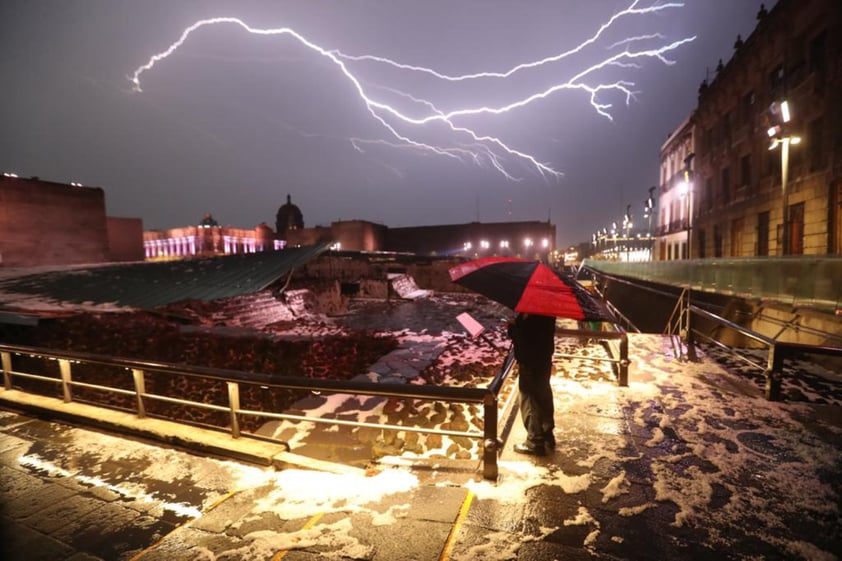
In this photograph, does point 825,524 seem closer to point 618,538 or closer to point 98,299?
point 618,538

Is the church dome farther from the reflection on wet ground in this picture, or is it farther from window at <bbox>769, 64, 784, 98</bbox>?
window at <bbox>769, 64, 784, 98</bbox>

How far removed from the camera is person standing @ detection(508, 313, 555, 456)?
3.67 metres

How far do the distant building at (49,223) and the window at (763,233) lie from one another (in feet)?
149

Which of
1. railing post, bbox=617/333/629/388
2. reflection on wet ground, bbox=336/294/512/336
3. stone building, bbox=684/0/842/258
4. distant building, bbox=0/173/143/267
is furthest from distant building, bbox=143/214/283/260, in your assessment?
railing post, bbox=617/333/629/388

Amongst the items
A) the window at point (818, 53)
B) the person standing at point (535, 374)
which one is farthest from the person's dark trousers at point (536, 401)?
the window at point (818, 53)

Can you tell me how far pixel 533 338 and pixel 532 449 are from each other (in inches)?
50.5

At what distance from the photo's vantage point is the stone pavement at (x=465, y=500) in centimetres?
266

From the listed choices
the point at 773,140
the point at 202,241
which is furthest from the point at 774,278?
the point at 202,241

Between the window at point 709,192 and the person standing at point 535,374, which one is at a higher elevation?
the window at point 709,192

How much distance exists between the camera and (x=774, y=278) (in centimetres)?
948

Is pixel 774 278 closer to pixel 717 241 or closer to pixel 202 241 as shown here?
pixel 717 241

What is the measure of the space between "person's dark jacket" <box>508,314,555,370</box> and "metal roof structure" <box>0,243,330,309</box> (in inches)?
433

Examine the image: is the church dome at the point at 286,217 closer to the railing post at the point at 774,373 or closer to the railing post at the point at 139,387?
the railing post at the point at 139,387

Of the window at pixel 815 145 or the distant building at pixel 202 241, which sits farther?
the distant building at pixel 202 241
